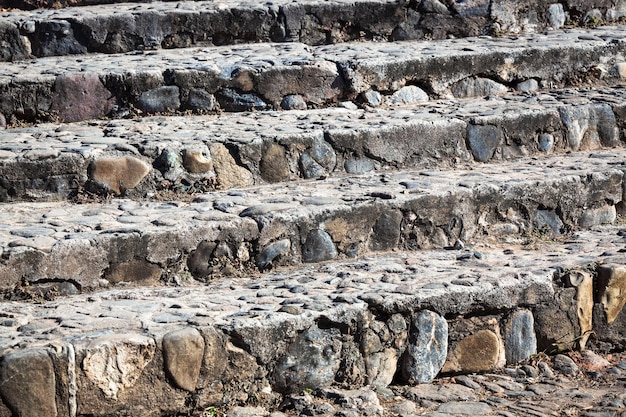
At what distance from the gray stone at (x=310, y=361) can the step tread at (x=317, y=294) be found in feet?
0.26

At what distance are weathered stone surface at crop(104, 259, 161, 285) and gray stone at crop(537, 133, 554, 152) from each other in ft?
7.75

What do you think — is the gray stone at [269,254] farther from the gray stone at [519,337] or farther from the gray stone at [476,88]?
the gray stone at [476,88]

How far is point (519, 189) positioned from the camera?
4137 millimetres

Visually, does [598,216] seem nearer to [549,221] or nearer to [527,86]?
[549,221]

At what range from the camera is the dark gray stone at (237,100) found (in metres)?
4.78

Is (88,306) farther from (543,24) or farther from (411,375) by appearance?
(543,24)

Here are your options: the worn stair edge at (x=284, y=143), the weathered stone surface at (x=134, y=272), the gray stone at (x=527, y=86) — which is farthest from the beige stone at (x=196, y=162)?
the gray stone at (x=527, y=86)

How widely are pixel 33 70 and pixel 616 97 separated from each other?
3285mm

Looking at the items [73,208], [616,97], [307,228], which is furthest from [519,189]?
[73,208]

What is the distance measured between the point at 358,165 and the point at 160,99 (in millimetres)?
1130

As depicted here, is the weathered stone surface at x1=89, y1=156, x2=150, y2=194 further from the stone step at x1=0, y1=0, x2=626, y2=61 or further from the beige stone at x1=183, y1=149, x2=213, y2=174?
the stone step at x1=0, y1=0, x2=626, y2=61

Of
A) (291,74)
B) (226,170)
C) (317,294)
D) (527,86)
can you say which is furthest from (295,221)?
(527,86)

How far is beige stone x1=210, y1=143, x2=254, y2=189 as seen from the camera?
4133 mm

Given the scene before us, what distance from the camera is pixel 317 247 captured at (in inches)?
147
